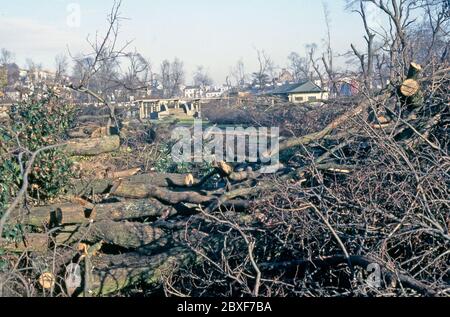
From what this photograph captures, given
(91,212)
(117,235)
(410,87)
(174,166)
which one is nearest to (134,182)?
(91,212)

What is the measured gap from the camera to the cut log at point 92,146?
6876 millimetres

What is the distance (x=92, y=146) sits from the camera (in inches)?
279

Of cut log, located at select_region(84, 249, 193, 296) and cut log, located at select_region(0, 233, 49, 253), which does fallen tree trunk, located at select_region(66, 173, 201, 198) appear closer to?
cut log, located at select_region(0, 233, 49, 253)

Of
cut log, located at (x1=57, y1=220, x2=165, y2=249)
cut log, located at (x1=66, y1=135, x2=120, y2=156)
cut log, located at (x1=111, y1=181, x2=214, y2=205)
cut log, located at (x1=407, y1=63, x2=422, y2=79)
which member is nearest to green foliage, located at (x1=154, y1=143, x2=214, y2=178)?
cut log, located at (x1=66, y1=135, x2=120, y2=156)

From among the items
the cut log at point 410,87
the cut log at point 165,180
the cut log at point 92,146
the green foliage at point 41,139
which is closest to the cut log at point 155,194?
the cut log at point 165,180

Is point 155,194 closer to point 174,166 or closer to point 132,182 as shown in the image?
point 132,182

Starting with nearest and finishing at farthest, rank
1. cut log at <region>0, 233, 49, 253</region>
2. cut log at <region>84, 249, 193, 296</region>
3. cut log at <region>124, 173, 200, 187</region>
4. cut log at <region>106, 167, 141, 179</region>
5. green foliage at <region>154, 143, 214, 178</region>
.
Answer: cut log at <region>84, 249, 193, 296</region>, cut log at <region>0, 233, 49, 253</region>, cut log at <region>124, 173, 200, 187</region>, cut log at <region>106, 167, 141, 179</region>, green foliage at <region>154, 143, 214, 178</region>

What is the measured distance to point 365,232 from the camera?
3951mm

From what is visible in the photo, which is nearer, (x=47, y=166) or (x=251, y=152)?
(x=47, y=166)

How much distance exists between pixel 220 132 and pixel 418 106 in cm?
472

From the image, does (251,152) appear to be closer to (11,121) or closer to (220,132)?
(220,132)

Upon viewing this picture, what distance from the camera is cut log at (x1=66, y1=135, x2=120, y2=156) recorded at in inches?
271

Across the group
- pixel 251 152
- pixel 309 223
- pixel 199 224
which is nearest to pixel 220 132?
pixel 251 152
